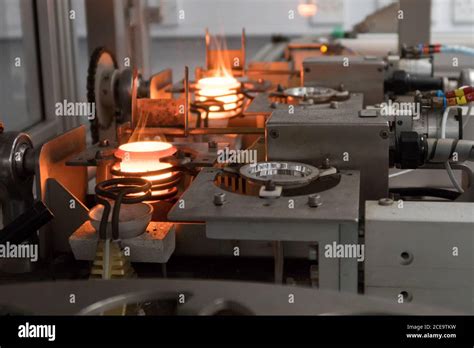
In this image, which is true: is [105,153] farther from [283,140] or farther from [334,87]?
[334,87]

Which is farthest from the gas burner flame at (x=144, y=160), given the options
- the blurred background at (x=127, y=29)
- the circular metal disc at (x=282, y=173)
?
the blurred background at (x=127, y=29)

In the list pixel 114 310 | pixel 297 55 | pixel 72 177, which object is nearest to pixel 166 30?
pixel 297 55

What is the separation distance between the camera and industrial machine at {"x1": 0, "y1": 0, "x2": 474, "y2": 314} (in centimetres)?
109

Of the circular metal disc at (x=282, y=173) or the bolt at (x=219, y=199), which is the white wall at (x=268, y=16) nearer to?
the circular metal disc at (x=282, y=173)

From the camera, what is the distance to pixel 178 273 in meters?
1.45

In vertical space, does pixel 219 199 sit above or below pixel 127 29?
below

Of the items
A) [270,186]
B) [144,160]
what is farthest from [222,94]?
[270,186]

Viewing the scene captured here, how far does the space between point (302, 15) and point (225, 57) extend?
12.6 feet

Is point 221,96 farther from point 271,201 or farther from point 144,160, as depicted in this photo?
point 271,201

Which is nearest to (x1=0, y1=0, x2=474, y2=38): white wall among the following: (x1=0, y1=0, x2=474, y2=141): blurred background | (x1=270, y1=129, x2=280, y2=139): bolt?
(x1=0, y1=0, x2=474, y2=141): blurred background

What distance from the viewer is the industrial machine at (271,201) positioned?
1.09 meters

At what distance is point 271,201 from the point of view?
1.14 m

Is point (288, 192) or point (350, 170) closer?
point (288, 192)

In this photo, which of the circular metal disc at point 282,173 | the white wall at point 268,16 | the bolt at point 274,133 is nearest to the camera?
the circular metal disc at point 282,173
